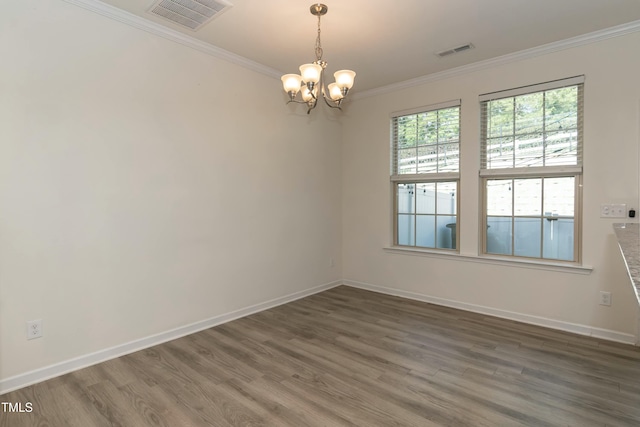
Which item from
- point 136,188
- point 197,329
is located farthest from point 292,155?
point 197,329

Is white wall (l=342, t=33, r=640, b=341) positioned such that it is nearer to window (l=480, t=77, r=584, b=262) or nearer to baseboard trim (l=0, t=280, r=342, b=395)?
window (l=480, t=77, r=584, b=262)

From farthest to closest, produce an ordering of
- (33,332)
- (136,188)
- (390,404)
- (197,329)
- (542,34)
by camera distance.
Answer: (197,329), (542,34), (136,188), (33,332), (390,404)

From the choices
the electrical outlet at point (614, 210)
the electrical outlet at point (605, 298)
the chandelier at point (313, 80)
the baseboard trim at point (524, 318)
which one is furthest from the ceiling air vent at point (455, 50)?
the baseboard trim at point (524, 318)

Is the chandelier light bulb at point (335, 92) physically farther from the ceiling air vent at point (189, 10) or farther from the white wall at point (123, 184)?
the white wall at point (123, 184)

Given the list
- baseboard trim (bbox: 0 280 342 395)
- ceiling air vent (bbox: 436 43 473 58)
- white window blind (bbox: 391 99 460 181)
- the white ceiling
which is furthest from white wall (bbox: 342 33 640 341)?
baseboard trim (bbox: 0 280 342 395)

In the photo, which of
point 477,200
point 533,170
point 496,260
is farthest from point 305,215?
point 533,170

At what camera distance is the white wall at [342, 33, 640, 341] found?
3.01 meters

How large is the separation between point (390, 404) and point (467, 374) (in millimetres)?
728

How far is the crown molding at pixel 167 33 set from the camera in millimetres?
2598

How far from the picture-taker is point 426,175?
13.9ft

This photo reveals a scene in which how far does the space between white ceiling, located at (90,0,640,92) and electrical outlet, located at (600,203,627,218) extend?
160 cm

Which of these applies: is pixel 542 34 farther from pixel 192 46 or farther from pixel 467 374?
pixel 192 46

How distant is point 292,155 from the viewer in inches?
168

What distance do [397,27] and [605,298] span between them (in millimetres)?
3137
